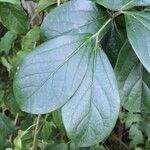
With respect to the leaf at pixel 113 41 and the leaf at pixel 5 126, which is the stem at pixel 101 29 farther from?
the leaf at pixel 5 126

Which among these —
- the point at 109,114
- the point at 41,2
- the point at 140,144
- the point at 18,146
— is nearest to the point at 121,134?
the point at 140,144

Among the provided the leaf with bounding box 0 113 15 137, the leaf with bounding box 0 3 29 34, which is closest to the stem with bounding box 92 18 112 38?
the leaf with bounding box 0 3 29 34

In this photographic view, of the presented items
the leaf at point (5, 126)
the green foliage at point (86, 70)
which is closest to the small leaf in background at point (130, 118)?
the leaf at point (5, 126)

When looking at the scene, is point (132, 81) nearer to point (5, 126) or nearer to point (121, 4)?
point (121, 4)

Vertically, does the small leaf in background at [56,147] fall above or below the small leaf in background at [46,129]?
below

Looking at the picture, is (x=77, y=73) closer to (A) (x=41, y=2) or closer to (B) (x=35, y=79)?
(B) (x=35, y=79)

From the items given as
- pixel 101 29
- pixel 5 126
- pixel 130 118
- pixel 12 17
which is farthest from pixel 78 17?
pixel 130 118
